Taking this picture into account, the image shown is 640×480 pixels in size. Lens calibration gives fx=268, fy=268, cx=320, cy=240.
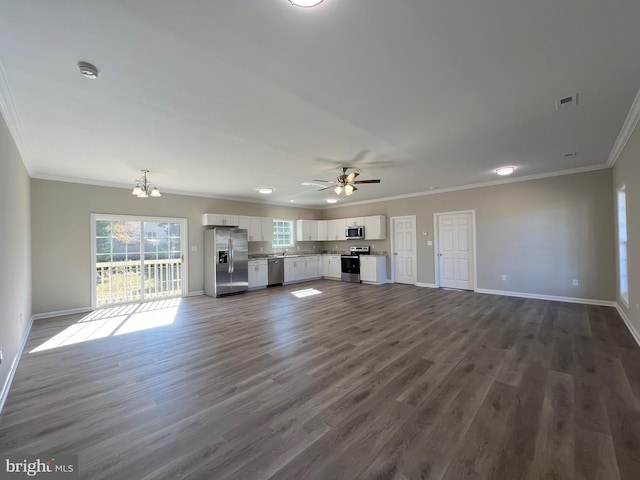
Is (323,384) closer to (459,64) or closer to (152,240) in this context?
(459,64)

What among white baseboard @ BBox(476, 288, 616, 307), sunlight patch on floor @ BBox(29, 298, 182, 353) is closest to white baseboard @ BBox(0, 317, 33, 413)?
sunlight patch on floor @ BBox(29, 298, 182, 353)

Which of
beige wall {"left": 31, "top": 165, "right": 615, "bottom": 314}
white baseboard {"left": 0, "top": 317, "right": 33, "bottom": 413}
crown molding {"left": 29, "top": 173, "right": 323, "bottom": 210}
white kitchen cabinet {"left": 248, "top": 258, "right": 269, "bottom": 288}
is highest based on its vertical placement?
crown molding {"left": 29, "top": 173, "right": 323, "bottom": 210}

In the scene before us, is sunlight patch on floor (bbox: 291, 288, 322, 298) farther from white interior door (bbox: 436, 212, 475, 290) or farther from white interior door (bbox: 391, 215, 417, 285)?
white interior door (bbox: 436, 212, 475, 290)

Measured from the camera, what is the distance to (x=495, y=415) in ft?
6.69

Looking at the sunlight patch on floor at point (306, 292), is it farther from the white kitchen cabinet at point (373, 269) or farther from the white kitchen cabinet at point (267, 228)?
the white kitchen cabinet at point (267, 228)

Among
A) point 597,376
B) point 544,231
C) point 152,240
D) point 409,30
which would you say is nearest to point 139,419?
point 409,30

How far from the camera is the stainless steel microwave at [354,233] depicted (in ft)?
28.6

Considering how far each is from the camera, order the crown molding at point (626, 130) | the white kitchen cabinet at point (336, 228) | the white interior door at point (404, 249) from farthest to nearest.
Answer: the white kitchen cabinet at point (336, 228) → the white interior door at point (404, 249) → the crown molding at point (626, 130)

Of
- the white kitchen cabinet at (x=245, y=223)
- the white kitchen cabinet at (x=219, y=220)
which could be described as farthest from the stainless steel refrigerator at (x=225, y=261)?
the white kitchen cabinet at (x=245, y=223)

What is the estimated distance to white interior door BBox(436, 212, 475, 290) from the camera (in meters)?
6.79

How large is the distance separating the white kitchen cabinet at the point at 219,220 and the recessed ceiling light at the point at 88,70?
5.18 m

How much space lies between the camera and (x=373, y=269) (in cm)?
822

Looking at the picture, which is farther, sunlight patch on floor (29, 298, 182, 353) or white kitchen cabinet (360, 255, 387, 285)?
white kitchen cabinet (360, 255, 387, 285)

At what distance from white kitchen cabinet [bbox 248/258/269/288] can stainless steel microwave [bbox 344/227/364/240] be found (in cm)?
287
